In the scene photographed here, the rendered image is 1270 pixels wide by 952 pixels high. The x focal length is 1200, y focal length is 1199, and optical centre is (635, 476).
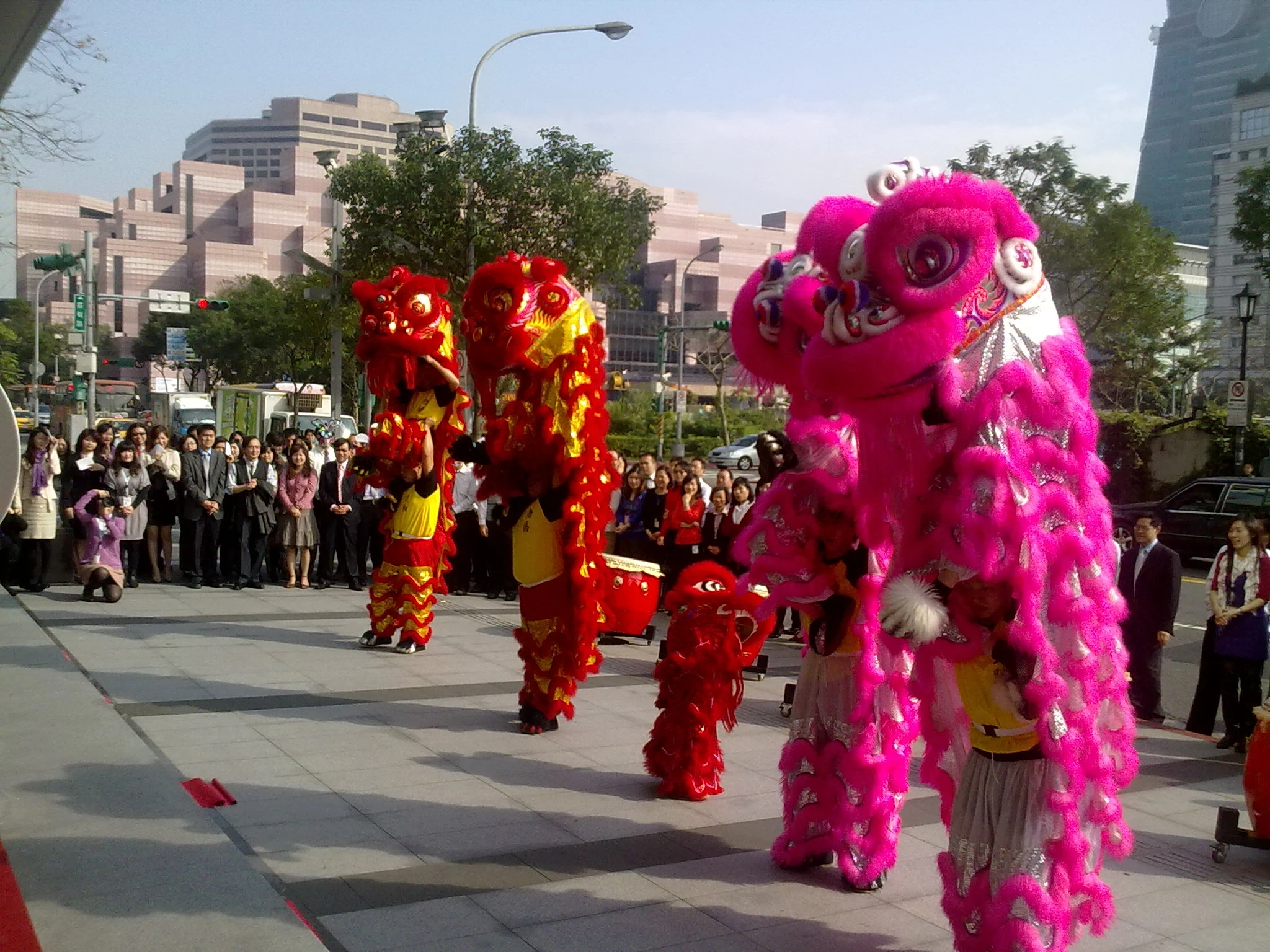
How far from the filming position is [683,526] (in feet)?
37.2

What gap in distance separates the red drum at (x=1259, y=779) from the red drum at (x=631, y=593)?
4.88 m

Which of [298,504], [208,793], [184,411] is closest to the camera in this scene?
[208,793]

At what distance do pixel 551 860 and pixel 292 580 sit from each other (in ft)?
26.4

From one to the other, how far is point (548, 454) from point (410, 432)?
202 centimetres

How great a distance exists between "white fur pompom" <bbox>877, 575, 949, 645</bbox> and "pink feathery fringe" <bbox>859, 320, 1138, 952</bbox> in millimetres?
132

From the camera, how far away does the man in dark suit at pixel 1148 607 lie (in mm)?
7934

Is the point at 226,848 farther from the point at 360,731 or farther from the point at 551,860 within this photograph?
the point at 360,731

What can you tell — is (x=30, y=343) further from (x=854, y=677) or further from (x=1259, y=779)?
(x=1259, y=779)

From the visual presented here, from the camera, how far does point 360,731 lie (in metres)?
6.66

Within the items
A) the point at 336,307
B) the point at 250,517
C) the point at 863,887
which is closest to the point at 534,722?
the point at 863,887

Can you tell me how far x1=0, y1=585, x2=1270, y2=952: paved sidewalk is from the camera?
4.09 meters

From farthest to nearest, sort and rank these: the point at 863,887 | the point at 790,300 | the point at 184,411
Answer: the point at 184,411 → the point at 863,887 → the point at 790,300

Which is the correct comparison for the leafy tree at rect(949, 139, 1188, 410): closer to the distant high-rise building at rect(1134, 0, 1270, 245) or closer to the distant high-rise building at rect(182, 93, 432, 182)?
the distant high-rise building at rect(1134, 0, 1270, 245)

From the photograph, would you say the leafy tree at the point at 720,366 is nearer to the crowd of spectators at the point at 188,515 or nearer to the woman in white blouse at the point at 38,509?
the crowd of spectators at the point at 188,515
